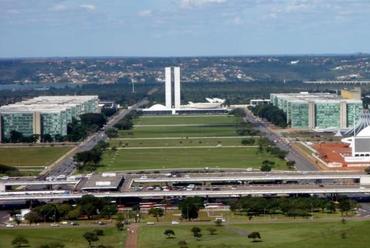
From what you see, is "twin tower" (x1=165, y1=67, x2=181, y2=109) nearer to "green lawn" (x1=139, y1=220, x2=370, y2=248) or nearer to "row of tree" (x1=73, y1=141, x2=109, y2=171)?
"row of tree" (x1=73, y1=141, x2=109, y2=171)

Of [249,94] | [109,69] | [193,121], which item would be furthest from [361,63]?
[193,121]

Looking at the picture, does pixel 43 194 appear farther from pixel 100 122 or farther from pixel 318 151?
pixel 100 122

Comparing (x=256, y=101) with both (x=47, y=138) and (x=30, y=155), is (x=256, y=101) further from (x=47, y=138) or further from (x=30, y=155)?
(x=30, y=155)

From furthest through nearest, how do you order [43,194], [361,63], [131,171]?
[361,63] < [131,171] < [43,194]

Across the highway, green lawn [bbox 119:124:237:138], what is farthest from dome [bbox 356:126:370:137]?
green lawn [bbox 119:124:237:138]

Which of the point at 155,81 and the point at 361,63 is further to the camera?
the point at 361,63

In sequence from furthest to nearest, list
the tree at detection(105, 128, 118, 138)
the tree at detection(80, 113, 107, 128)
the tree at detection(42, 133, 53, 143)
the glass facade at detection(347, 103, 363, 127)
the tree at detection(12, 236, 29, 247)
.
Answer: the tree at detection(80, 113, 107, 128), the glass facade at detection(347, 103, 363, 127), the tree at detection(105, 128, 118, 138), the tree at detection(42, 133, 53, 143), the tree at detection(12, 236, 29, 247)

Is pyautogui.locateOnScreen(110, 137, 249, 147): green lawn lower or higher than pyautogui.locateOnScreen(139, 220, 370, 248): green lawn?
lower

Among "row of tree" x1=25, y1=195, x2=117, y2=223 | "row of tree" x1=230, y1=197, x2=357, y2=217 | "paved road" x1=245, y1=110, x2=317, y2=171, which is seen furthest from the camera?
"paved road" x1=245, y1=110, x2=317, y2=171
